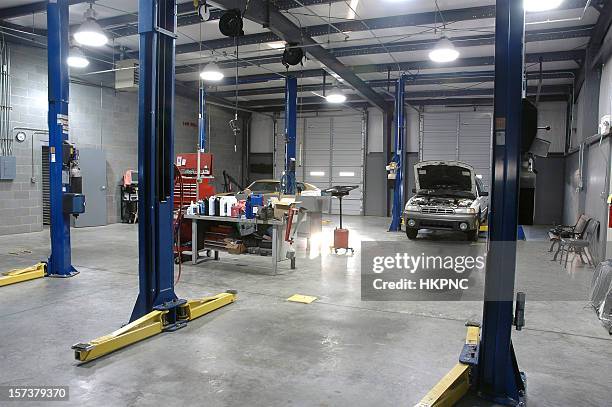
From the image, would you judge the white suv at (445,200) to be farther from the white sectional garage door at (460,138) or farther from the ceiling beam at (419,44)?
the white sectional garage door at (460,138)

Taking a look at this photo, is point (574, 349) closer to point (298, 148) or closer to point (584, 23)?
point (584, 23)

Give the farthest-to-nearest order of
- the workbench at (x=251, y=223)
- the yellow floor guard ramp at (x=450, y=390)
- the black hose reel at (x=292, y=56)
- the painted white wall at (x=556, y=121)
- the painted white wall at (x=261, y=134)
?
1. the painted white wall at (x=261, y=134)
2. the painted white wall at (x=556, y=121)
3. the black hose reel at (x=292, y=56)
4. the workbench at (x=251, y=223)
5. the yellow floor guard ramp at (x=450, y=390)

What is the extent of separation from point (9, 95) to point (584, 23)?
12059 mm

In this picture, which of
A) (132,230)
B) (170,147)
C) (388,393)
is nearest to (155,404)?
→ (388,393)

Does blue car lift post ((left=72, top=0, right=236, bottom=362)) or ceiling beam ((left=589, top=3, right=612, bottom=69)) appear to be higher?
ceiling beam ((left=589, top=3, right=612, bottom=69))

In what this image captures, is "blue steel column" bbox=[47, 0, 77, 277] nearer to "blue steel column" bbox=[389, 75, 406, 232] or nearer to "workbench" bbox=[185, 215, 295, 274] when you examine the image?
"workbench" bbox=[185, 215, 295, 274]

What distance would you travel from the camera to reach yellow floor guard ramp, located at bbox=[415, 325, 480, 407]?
2.68m

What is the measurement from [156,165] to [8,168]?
7744 mm

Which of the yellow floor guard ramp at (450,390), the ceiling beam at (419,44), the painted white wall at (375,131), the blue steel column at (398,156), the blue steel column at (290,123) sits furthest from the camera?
the painted white wall at (375,131)

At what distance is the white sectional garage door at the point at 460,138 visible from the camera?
1579 cm

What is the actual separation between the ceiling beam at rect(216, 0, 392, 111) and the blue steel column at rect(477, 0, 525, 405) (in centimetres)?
513

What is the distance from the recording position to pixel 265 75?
13.7m

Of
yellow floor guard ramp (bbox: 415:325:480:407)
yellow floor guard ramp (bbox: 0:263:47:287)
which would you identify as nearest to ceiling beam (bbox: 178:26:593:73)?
yellow floor guard ramp (bbox: 0:263:47:287)

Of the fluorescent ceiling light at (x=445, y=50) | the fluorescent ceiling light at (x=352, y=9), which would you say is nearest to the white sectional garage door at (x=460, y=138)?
the fluorescent ceiling light at (x=445, y=50)
